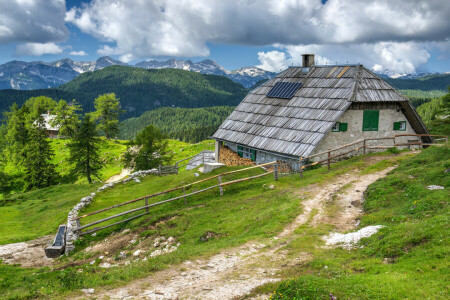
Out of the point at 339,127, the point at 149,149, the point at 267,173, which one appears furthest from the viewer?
the point at 149,149

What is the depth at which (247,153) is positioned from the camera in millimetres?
33719

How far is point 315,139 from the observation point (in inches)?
1061

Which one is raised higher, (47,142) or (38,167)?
(47,142)

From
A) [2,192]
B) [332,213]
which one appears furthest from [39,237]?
[2,192]

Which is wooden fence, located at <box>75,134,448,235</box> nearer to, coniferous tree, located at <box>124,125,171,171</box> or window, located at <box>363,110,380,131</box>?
window, located at <box>363,110,380,131</box>

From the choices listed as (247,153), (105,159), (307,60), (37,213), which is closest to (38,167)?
(105,159)

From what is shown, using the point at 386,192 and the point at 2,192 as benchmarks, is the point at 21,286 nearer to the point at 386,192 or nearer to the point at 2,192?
the point at 386,192

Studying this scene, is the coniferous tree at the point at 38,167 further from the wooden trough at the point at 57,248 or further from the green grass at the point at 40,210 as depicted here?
the wooden trough at the point at 57,248

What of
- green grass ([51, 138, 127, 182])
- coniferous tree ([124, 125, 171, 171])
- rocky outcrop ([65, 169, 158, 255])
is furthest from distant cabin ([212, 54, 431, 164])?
green grass ([51, 138, 127, 182])

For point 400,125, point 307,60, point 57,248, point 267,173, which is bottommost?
point 57,248

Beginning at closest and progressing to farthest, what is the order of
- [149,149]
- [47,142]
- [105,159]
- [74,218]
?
[74,218] < [149,149] < [47,142] < [105,159]

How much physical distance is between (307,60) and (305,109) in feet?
28.2

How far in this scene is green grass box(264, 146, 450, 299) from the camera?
8391mm

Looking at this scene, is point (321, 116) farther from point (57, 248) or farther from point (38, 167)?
point (38, 167)
